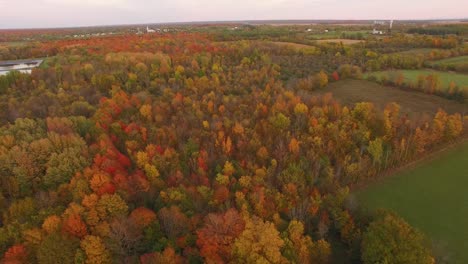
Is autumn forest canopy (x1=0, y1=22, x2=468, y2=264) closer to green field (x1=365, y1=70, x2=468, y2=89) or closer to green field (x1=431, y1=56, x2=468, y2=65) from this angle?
green field (x1=365, y1=70, x2=468, y2=89)

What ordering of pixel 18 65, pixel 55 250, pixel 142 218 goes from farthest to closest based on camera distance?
1. pixel 18 65
2. pixel 142 218
3. pixel 55 250

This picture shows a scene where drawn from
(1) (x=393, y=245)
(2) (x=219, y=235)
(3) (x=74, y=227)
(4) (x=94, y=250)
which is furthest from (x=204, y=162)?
(1) (x=393, y=245)

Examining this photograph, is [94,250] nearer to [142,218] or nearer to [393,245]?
[142,218]

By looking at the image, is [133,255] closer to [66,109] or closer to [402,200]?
[402,200]

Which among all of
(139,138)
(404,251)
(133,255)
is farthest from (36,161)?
(404,251)

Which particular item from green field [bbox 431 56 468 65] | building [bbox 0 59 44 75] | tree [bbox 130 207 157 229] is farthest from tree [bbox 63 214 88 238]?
green field [bbox 431 56 468 65]

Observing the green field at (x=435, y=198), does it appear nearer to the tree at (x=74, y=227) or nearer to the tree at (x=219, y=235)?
the tree at (x=219, y=235)

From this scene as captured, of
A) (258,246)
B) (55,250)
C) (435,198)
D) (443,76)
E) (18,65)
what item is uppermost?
(18,65)

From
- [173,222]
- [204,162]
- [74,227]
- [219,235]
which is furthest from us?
[204,162]
